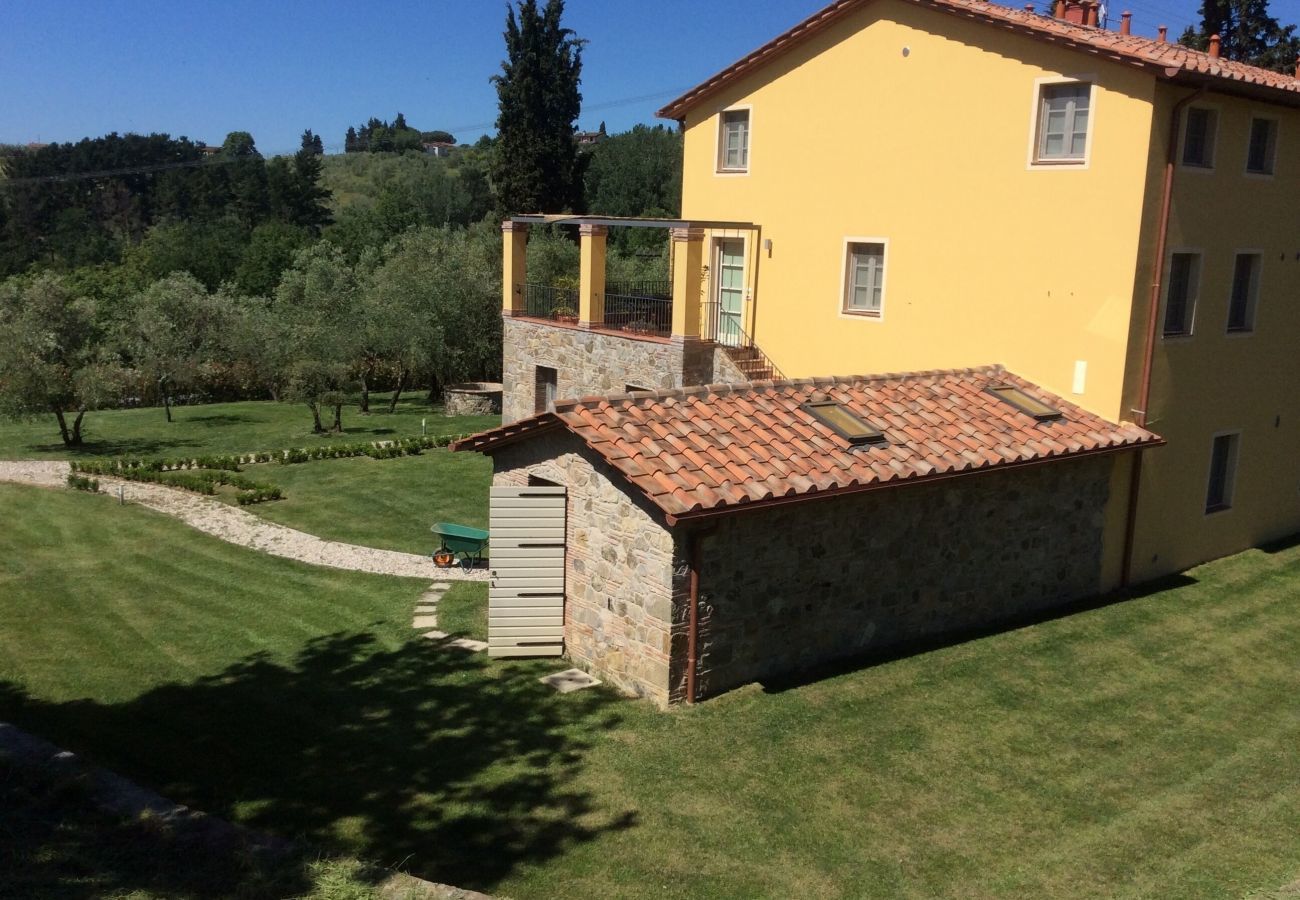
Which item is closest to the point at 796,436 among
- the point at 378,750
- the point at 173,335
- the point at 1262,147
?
the point at 378,750

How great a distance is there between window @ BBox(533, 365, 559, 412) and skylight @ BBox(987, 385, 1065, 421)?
9980 millimetres

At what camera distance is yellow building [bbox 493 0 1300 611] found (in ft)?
44.7

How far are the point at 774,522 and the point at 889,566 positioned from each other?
1.98 m

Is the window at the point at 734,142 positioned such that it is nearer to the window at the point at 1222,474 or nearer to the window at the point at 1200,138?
the window at the point at 1200,138

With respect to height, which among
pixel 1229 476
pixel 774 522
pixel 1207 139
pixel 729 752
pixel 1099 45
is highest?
pixel 1099 45

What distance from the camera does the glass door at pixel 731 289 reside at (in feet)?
61.9

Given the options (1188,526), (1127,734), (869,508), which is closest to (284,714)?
(869,508)

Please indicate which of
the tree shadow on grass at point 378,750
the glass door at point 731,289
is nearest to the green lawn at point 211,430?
the glass door at point 731,289

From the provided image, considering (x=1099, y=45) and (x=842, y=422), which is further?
(x=1099, y=45)

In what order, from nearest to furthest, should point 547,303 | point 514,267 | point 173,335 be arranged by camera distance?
point 514,267, point 547,303, point 173,335

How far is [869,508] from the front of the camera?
436 inches

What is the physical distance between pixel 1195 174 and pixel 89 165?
101 metres

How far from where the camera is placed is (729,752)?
9.16 m

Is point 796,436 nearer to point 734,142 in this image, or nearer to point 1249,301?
point 1249,301
